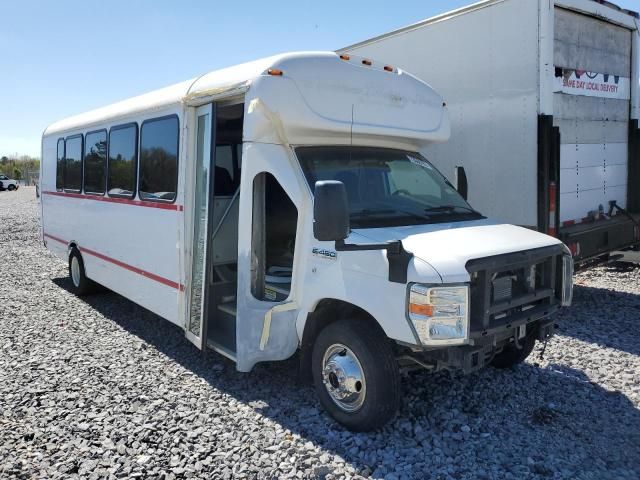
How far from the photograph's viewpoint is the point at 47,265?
37.9 feet

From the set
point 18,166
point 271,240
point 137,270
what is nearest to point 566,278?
point 271,240

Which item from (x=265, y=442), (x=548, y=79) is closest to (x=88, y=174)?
(x=265, y=442)

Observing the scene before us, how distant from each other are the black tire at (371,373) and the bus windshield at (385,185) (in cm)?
77

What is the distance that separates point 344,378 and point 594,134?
4948 mm

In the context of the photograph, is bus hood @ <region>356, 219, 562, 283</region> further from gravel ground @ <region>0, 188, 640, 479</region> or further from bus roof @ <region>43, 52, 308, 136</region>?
bus roof @ <region>43, 52, 308, 136</region>

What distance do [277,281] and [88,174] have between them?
4.32 m

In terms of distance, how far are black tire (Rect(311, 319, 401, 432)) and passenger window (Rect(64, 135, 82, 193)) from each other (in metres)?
5.81

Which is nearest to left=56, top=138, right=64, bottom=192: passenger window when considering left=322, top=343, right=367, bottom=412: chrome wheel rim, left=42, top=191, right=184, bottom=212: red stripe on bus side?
left=42, top=191, right=184, bottom=212: red stripe on bus side

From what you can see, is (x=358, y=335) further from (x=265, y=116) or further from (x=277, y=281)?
(x=265, y=116)

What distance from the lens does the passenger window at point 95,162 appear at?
24.1 ft

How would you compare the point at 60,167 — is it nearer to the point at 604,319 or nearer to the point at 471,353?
the point at 471,353

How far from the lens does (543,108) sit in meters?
6.04

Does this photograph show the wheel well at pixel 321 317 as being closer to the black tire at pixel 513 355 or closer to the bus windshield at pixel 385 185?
the bus windshield at pixel 385 185

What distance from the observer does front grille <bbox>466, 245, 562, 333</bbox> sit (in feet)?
11.9
